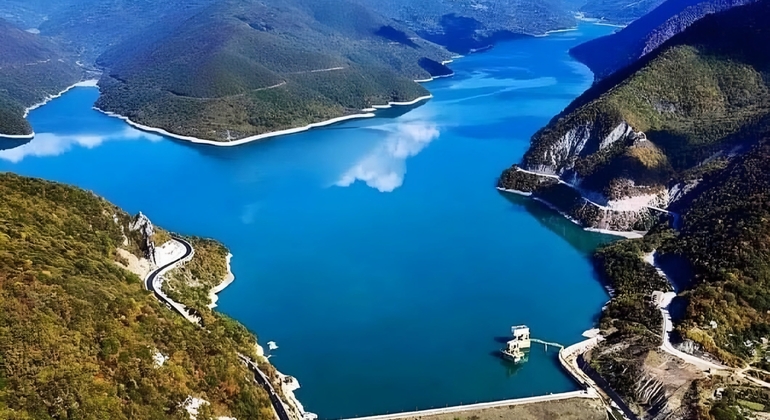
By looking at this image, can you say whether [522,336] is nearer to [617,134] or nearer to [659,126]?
[617,134]

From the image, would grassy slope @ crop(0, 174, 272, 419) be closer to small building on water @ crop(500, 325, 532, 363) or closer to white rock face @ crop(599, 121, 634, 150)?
small building on water @ crop(500, 325, 532, 363)

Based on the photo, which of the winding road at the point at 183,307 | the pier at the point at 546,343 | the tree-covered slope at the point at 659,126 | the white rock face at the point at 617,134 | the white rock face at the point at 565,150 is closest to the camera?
the winding road at the point at 183,307

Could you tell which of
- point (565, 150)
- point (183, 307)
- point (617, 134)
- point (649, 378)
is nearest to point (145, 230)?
point (183, 307)

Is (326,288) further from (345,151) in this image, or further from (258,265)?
(345,151)

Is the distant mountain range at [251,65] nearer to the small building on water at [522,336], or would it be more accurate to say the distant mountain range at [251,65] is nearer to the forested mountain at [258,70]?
the forested mountain at [258,70]

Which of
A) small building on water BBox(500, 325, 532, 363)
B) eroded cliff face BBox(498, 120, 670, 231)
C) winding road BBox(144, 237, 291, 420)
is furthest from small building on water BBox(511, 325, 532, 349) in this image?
eroded cliff face BBox(498, 120, 670, 231)

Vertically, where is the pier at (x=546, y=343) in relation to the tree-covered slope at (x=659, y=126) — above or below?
below

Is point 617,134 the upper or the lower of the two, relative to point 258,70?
upper

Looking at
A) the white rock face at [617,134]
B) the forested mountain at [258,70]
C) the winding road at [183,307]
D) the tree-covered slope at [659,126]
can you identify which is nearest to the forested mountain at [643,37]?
the forested mountain at [258,70]
